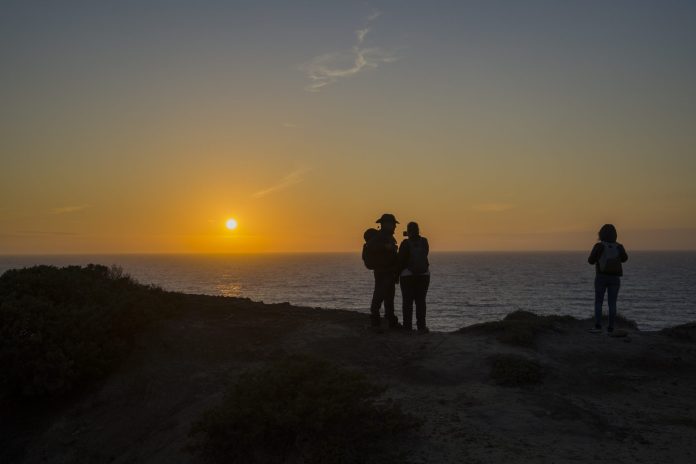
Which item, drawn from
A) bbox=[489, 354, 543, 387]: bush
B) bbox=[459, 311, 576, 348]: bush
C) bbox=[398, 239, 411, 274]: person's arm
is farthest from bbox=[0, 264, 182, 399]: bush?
bbox=[459, 311, 576, 348]: bush

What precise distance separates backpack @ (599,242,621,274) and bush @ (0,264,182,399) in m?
10.6

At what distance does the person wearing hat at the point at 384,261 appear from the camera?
12.5m

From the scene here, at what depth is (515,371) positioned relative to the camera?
9.29 metres

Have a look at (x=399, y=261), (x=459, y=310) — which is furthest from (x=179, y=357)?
(x=459, y=310)

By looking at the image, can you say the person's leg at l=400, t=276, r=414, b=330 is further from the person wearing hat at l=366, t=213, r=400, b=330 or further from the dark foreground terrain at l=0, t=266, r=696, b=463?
the dark foreground terrain at l=0, t=266, r=696, b=463

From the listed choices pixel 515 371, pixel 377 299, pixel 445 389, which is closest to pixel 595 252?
pixel 515 371

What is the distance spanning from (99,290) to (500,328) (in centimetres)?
966

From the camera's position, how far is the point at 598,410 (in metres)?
8.05

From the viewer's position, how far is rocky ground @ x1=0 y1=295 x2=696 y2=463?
6.84 m

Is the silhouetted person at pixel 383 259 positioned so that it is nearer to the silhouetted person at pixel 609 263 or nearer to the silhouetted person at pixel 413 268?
the silhouetted person at pixel 413 268

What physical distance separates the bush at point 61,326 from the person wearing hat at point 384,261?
5119 millimetres

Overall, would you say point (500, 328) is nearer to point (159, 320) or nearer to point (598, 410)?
point (598, 410)

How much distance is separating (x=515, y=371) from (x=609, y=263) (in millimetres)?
4989

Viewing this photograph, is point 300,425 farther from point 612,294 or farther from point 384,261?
point 612,294
